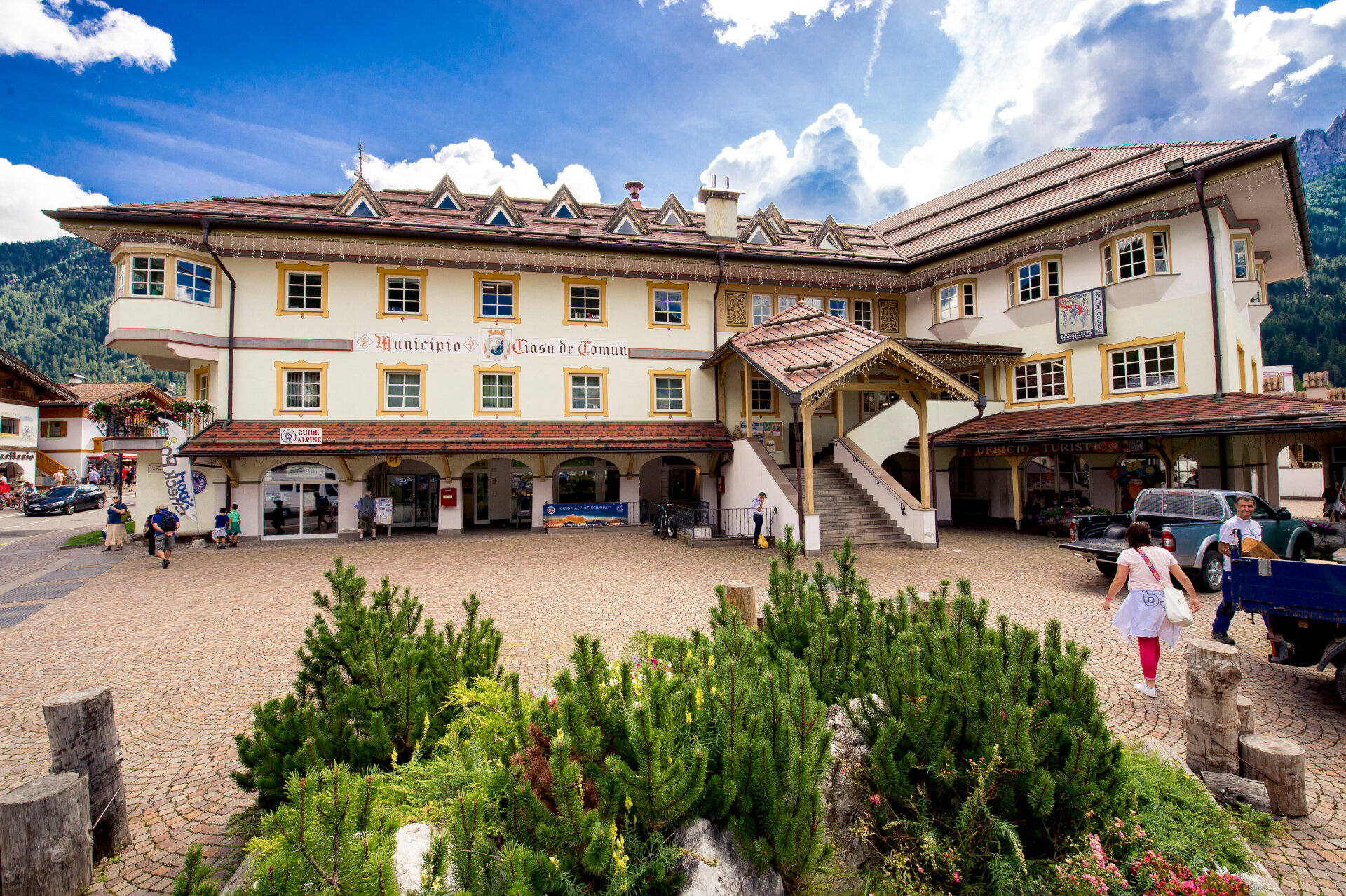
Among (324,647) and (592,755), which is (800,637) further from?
(324,647)

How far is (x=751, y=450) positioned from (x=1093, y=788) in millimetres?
15565

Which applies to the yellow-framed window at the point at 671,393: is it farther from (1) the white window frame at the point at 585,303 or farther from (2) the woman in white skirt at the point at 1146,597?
(2) the woman in white skirt at the point at 1146,597

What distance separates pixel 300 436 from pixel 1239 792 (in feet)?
67.7

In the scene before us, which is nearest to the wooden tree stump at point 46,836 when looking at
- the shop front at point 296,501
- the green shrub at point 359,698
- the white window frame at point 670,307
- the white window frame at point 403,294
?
the green shrub at point 359,698

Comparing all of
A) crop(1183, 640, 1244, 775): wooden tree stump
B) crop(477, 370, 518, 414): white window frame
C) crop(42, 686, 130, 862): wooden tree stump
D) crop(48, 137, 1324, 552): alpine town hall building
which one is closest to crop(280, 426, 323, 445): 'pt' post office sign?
crop(48, 137, 1324, 552): alpine town hall building

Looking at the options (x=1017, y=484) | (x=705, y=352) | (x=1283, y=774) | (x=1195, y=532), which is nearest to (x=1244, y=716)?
(x=1283, y=774)

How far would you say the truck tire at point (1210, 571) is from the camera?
10.7m

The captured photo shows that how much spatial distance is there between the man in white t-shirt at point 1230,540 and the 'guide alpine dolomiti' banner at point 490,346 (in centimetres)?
1676

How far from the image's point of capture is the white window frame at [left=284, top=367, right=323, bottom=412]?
62.0 feet

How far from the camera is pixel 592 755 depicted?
2.77 m

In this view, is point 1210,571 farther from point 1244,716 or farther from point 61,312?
point 61,312

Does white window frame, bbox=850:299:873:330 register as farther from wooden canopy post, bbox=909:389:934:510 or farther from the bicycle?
the bicycle

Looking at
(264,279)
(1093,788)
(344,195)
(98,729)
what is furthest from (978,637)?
Answer: (344,195)

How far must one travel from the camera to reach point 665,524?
1920 centimetres
